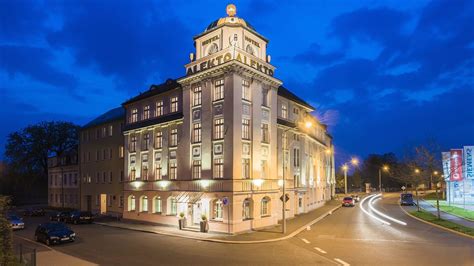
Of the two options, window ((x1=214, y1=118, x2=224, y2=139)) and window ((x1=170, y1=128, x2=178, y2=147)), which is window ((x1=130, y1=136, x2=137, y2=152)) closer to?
window ((x1=170, y1=128, x2=178, y2=147))

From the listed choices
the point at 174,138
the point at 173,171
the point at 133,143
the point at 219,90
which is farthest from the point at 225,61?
the point at 133,143

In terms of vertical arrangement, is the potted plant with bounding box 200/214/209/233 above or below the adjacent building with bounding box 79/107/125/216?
below

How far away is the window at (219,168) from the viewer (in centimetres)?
3093

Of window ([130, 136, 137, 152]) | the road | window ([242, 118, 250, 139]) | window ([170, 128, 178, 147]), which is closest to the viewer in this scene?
the road

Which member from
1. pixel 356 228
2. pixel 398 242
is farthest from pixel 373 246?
pixel 356 228

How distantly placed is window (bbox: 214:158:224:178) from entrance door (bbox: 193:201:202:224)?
11.4 feet

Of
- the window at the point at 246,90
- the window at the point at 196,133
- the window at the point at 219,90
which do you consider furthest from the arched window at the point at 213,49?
the window at the point at 196,133

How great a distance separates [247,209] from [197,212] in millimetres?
5006

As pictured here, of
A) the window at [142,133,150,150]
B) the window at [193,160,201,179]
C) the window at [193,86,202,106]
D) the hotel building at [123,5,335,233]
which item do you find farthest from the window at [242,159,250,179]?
the window at [142,133,150,150]

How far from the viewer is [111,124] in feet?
164

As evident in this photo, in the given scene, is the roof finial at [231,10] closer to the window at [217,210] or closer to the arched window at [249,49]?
the arched window at [249,49]

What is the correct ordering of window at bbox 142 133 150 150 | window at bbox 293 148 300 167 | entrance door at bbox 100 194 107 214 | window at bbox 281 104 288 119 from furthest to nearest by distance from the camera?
entrance door at bbox 100 194 107 214 → window at bbox 293 148 300 167 → window at bbox 142 133 150 150 → window at bbox 281 104 288 119

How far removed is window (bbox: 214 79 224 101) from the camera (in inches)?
1255

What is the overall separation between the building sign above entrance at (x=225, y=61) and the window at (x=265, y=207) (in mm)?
12289
